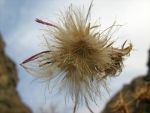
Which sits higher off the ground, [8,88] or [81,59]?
[81,59]

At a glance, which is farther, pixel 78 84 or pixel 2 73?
pixel 2 73

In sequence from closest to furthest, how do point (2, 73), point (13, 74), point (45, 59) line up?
point (45, 59), point (2, 73), point (13, 74)

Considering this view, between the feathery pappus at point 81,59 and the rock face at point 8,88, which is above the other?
the feathery pappus at point 81,59

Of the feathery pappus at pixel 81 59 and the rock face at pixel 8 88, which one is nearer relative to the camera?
the feathery pappus at pixel 81 59

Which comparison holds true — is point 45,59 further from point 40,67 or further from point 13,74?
point 13,74

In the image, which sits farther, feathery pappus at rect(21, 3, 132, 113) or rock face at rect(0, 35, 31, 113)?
rock face at rect(0, 35, 31, 113)

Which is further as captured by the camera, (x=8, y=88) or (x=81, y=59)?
(x=8, y=88)

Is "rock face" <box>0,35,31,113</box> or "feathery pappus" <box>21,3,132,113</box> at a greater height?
"feathery pappus" <box>21,3,132,113</box>

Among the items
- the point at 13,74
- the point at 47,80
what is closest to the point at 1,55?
the point at 13,74
